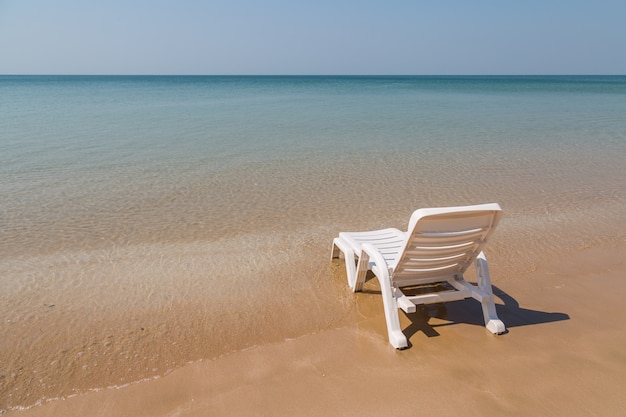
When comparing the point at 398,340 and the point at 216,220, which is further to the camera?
the point at 216,220

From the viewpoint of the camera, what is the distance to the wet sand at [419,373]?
3105mm

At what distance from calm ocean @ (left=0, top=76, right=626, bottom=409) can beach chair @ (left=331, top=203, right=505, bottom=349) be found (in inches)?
26.3

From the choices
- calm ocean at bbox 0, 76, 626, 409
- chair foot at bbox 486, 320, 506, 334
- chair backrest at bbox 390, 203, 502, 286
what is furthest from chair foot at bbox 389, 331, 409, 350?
chair foot at bbox 486, 320, 506, 334

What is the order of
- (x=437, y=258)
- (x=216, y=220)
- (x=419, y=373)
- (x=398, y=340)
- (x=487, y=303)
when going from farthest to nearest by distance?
(x=216, y=220) < (x=487, y=303) < (x=437, y=258) < (x=398, y=340) < (x=419, y=373)

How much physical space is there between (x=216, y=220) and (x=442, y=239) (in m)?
4.34

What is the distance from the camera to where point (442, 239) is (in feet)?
12.2

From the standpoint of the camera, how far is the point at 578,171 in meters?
10.2

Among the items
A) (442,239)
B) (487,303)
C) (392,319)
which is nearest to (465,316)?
(487,303)

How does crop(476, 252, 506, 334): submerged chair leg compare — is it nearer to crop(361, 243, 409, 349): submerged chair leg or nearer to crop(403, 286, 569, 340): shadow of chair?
crop(403, 286, 569, 340): shadow of chair

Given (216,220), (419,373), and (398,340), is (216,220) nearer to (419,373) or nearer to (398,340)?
(398,340)

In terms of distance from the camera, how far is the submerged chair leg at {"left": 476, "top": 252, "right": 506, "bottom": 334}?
13.0 ft

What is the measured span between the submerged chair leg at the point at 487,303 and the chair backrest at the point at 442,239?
120mm

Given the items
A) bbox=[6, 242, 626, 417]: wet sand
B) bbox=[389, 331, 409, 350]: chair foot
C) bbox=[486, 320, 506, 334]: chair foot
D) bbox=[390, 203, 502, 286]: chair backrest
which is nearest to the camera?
bbox=[6, 242, 626, 417]: wet sand

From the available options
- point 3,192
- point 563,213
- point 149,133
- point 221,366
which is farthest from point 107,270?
point 149,133
